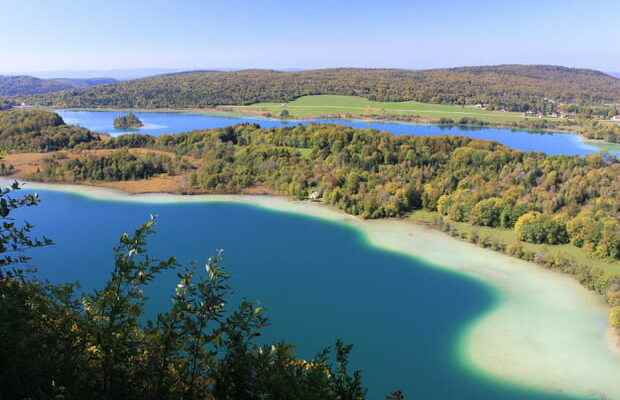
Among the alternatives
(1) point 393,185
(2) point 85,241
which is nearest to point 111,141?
(2) point 85,241

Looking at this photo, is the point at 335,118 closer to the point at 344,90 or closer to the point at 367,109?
the point at 367,109

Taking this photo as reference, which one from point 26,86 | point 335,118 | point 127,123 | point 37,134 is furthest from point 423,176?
point 26,86

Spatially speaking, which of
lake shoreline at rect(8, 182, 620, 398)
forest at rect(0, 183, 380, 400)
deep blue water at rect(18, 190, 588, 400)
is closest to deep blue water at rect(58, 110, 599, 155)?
lake shoreline at rect(8, 182, 620, 398)

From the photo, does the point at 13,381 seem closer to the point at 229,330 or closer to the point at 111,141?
the point at 229,330

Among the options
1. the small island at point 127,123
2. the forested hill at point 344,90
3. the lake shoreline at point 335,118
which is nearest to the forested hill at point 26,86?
the forested hill at point 344,90

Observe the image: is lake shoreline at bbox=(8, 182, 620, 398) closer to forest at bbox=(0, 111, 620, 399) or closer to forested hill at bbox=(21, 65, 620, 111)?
forest at bbox=(0, 111, 620, 399)
